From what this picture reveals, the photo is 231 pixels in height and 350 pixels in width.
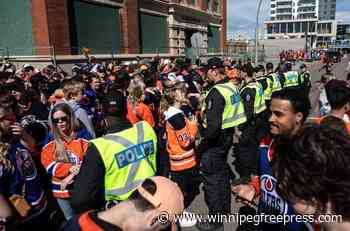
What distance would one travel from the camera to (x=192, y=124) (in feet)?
17.1

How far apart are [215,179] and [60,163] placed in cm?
232

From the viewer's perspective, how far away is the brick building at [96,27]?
17250 millimetres

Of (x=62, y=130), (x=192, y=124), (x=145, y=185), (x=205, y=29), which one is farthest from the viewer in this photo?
(x=205, y=29)

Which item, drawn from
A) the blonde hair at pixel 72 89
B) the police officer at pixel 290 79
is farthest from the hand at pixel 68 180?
the police officer at pixel 290 79

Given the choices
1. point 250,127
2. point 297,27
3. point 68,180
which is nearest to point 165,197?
point 68,180

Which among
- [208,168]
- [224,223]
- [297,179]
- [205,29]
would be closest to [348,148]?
[297,179]

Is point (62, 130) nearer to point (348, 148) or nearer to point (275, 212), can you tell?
point (275, 212)

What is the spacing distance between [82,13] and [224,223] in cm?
1762

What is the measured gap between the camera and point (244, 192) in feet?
9.32

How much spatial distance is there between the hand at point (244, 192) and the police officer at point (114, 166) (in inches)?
30.5

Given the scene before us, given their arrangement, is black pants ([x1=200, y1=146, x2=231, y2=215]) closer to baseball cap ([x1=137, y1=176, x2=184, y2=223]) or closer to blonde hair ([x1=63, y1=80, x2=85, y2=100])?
blonde hair ([x1=63, y1=80, x2=85, y2=100])

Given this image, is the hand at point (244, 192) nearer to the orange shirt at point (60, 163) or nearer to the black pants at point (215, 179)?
the orange shirt at point (60, 163)

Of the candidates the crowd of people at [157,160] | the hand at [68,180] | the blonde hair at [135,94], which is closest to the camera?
the crowd of people at [157,160]

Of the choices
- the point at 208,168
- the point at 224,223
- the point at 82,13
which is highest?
the point at 82,13
